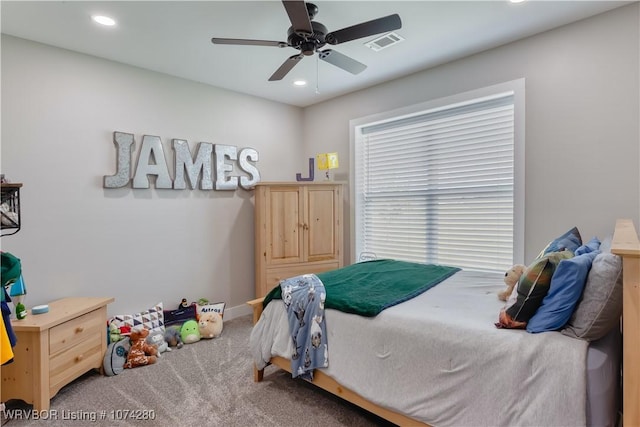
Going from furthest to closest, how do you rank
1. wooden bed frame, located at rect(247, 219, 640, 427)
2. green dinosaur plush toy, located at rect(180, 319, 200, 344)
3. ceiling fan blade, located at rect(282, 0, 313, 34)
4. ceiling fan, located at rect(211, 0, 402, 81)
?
1. green dinosaur plush toy, located at rect(180, 319, 200, 344)
2. ceiling fan, located at rect(211, 0, 402, 81)
3. ceiling fan blade, located at rect(282, 0, 313, 34)
4. wooden bed frame, located at rect(247, 219, 640, 427)

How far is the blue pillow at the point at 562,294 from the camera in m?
1.36

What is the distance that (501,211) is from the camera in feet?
9.98

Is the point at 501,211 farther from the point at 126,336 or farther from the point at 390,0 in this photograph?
the point at 126,336

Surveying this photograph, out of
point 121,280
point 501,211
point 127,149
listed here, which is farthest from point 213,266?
point 501,211

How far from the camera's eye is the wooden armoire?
374cm

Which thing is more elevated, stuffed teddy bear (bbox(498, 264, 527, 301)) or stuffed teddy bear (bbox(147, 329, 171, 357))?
stuffed teddy bear (bbox(498, 264, 527, 301))

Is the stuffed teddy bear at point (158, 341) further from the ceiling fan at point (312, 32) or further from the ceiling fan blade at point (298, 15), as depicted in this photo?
the ceiling fan blade at point (298, 15)

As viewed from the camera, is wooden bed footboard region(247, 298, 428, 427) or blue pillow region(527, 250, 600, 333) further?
wooden bed footboard region(247, 298, 428, 427)

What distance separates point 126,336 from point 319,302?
1.97m

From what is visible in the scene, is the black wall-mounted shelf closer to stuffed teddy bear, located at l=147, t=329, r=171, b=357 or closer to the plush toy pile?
the plush toy pile

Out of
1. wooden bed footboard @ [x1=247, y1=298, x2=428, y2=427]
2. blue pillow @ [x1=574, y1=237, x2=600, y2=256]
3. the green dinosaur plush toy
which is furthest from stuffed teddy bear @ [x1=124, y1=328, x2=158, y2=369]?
blue pillow @ [x1=574, y1=237, x2=600, y2=256]

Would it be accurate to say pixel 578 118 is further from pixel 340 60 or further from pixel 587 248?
pixel 340 60

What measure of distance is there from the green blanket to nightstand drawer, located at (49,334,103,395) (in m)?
1.40

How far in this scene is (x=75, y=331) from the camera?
2.38 m
